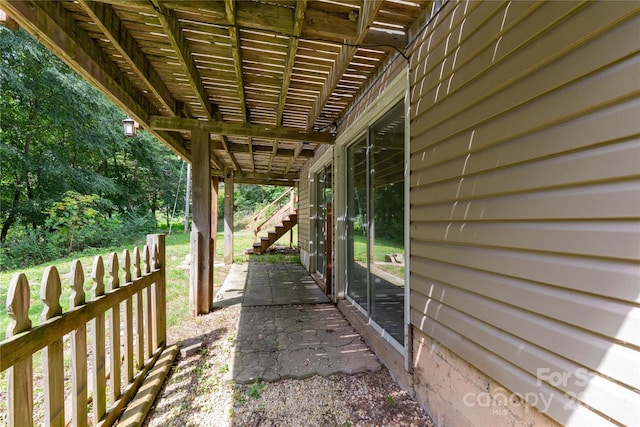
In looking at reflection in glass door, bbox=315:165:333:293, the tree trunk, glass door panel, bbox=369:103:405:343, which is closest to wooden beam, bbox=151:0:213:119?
glass door panel, bbox=369:103:405:343

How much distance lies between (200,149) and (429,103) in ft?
9.88

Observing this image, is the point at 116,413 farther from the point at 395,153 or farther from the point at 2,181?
the point at 2,181

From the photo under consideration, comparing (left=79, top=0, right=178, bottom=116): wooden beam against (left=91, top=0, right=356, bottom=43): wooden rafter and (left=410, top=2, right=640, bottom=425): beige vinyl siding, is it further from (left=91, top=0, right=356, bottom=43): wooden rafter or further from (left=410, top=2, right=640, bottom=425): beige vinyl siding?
(left=410, top=2, right=640, bottom=425): beige vinyl siding

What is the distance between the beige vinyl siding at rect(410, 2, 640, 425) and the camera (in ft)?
2.83

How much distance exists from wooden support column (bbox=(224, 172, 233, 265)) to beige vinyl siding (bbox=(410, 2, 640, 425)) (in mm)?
6944

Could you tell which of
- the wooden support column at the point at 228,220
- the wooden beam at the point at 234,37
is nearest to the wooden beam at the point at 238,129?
the wooden beam at the point at 234,37

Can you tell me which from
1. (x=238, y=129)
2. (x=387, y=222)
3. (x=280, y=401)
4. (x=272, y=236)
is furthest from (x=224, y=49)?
(x=272, y=236)

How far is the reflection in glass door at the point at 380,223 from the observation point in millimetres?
2400

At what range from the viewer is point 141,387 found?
206 centimetres

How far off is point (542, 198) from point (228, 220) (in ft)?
25.6

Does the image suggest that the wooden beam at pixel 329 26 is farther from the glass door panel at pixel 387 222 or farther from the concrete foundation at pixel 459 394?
the concrete foundation at pixel 459 394

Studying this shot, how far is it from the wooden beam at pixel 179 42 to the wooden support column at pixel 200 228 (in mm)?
853

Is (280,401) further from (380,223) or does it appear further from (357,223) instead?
(357,223)

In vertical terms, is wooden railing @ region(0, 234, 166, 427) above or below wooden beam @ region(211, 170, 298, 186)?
below
